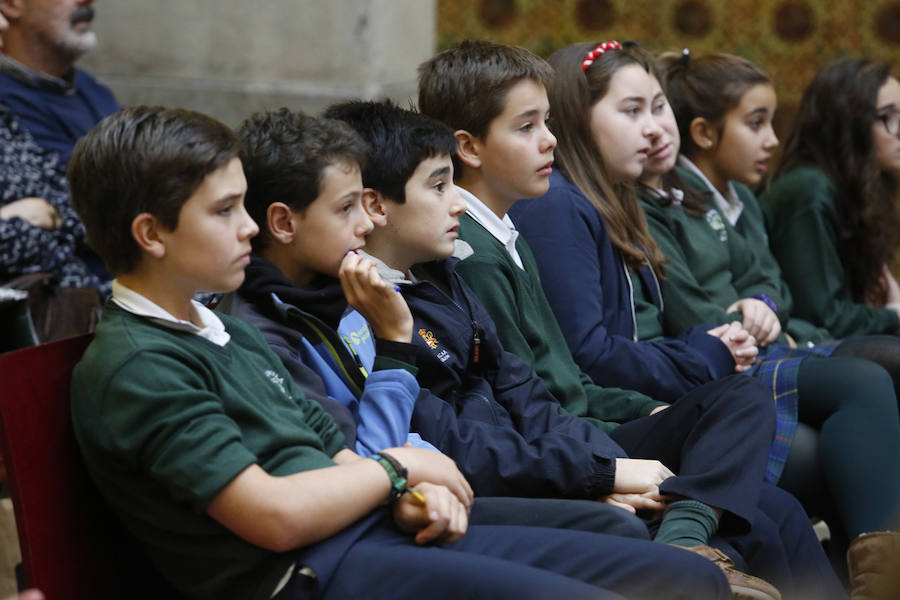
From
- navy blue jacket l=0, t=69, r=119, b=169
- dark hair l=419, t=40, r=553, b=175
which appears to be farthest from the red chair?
navy blue jacket l=0, t=69, r=119, b=169

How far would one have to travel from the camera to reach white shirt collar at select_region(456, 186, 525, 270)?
279 centimetres

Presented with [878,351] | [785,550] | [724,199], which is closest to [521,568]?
[785,550]

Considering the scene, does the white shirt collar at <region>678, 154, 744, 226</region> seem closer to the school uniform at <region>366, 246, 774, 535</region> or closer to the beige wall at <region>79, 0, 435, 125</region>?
the school uniform at <region>366, 246, 774, 535</region>

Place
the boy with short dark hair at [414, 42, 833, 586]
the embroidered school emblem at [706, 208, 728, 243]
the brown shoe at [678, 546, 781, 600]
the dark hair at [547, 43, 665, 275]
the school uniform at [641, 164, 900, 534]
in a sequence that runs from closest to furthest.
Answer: the brown shoe at [678, 546, 781, 600], the boy with short dark hair at [414, 42, 833, 586], the school uniform at [641, 164, 900, 534], the dark hair at [547, 43, 665, 275], the embroidered school emblem at [706, 208, 728, 243]

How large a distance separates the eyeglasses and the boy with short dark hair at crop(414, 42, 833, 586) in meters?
1.88

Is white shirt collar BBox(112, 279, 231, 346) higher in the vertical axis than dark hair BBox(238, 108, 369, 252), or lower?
lower

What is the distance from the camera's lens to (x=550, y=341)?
2.79 meters

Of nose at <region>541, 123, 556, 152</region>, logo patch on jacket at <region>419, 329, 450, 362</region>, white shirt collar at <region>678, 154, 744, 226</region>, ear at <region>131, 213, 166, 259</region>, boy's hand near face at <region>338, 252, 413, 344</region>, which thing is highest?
ear at <region>131, 213, 166, 259</region>

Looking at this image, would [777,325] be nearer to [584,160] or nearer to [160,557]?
[584,160]

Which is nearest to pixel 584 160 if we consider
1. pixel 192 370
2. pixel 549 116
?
pixel 549 116

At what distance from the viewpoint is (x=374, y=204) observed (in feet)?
8.16

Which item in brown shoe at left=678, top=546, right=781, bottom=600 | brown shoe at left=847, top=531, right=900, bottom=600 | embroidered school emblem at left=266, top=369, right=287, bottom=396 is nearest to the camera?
embroidered school emblem at left=266, top=369, right=287, bottom=396

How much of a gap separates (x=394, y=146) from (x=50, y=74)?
2.04 meters

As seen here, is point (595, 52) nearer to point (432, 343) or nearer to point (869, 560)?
point (432, 343)
